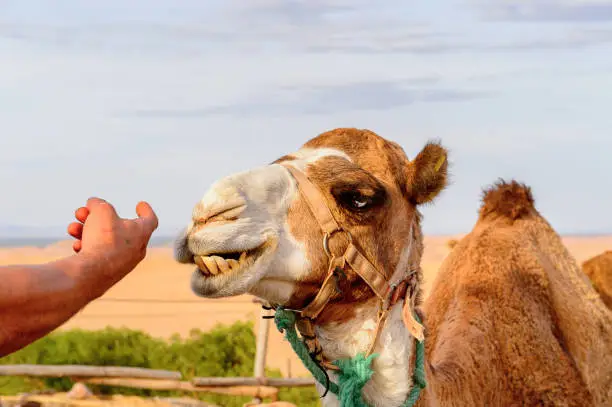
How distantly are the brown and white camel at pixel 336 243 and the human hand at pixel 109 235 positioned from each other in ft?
4.55

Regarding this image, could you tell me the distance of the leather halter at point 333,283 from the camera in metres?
3.34

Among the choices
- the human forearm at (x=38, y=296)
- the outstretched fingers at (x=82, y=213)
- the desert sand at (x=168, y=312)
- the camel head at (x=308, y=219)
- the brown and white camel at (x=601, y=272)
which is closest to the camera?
the human forearm at (x=38, y=296)

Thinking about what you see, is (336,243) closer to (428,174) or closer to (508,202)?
(428,174)

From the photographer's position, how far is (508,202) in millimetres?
5629

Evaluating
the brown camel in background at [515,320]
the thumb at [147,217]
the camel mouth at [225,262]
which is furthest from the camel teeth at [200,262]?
the thumb at [147,217]

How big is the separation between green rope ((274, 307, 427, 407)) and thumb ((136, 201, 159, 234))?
178cm

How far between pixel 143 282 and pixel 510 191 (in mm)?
28365

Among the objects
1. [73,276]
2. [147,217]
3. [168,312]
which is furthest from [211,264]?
[168,312]

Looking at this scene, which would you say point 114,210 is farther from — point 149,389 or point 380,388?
point 149,389

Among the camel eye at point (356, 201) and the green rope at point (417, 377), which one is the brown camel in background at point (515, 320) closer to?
the green rope at point (417, 377)

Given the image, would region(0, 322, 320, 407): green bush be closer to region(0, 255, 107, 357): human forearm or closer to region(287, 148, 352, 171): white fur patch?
region(287, 148, 352, 171): white fur patch

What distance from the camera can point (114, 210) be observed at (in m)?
1.54

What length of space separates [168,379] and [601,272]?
13.3 ft

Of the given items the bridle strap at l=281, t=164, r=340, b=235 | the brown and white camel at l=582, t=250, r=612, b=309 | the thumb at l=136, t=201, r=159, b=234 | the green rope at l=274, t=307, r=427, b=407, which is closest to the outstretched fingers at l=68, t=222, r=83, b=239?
the thumb at l=136, t=201, r=159, b=234
